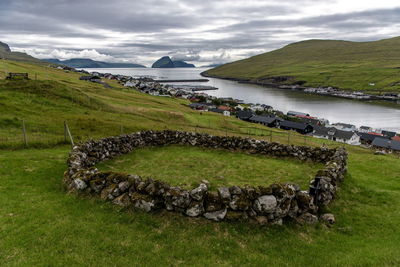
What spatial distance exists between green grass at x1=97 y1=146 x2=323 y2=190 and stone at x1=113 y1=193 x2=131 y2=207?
3172 mm

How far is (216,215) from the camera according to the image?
10.3m

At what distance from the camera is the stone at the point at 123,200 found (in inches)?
435

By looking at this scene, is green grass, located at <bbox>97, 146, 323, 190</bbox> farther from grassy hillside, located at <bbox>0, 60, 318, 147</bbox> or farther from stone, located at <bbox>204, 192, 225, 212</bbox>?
grassy hillside, located at <bbox>0, 60, 318, 147</bbox>

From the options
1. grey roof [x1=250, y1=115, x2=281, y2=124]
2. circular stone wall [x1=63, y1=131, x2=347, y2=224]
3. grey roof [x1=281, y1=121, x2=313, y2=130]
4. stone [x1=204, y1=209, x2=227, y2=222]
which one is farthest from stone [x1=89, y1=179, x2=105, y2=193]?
grey roof [x1=250, y1=115, x2=281, y2=124]

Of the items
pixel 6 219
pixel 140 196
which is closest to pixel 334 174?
pixel 140 196

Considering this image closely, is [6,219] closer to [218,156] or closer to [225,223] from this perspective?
[225,223]

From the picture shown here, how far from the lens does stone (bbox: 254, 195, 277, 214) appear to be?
10203 mm

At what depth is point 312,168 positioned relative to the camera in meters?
17.8

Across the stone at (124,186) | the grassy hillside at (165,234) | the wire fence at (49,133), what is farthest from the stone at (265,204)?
the wire fence at (49,133)

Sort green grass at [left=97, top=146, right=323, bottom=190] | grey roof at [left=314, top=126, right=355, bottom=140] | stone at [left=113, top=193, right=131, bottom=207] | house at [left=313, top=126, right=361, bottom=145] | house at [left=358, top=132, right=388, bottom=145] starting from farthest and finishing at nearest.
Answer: grey roof at [left=314, top=126, right=355, bottom=140] → house at [left=313, top=126, right=361, bottom=145] → house at [left=358, top=132, right=388, bottom=145] → green grass at [left=97, top=146, right=323, bottom=190] → stone at [left=113, top=193, right=131, bottom=207]

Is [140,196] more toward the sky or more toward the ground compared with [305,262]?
more toward the sky

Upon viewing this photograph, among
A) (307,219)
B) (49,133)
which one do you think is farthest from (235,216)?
(49,133)

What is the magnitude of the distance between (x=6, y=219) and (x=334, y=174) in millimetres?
15689

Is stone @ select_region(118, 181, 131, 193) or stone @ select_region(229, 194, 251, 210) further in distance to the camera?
stone @ select_region(118, 181, 131, 193)
